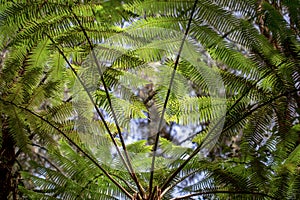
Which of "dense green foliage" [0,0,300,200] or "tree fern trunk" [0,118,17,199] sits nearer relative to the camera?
"dense green foliage" [0,0,300,200]

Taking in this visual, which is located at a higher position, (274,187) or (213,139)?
(213,139)

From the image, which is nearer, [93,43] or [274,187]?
[274,187]

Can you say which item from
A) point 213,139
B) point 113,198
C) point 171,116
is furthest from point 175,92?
point 113,198

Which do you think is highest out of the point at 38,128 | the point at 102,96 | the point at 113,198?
the point at 102,96

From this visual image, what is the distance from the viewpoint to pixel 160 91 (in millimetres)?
2006

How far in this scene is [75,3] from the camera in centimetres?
181

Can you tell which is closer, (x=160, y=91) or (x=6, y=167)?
(x=160, y=91)

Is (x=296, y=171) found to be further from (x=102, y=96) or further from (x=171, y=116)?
(x=102, y=96)

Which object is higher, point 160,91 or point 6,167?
point 160,91

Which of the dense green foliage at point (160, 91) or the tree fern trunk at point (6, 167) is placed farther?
the tree fern trunk at point (6, 167)

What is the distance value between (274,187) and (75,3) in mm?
1208

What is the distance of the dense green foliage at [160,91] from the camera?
1.84m

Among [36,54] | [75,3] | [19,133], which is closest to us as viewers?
[75,3]

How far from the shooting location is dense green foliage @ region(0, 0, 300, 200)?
6.04ft
